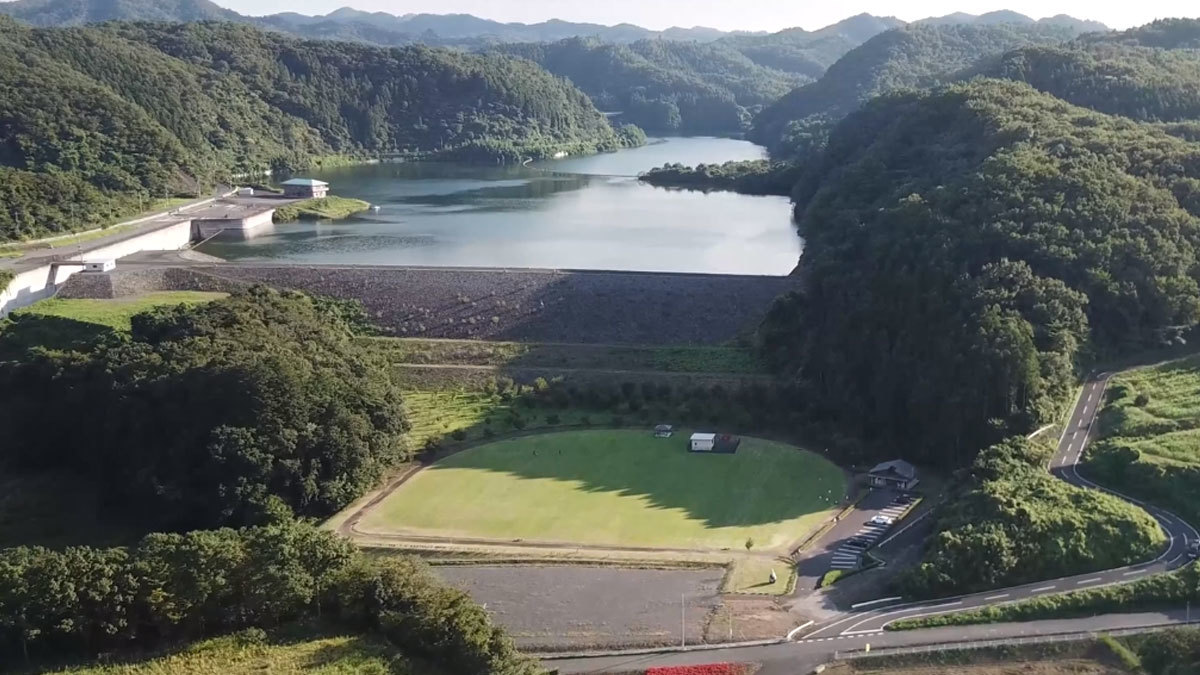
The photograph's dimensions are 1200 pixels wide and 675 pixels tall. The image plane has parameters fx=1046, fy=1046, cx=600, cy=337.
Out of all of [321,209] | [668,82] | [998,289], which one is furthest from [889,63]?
[998,289]

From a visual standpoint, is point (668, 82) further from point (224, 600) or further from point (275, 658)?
point (275, 658)

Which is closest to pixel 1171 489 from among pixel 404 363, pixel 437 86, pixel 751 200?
pixel 404 363

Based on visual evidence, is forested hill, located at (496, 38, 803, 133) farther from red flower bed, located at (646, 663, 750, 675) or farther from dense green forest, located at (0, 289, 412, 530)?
red flower bed, located at (646, 663, 750, 675)

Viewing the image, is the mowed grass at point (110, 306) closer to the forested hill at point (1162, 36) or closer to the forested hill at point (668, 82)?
the forested hill at point (1162, 36)

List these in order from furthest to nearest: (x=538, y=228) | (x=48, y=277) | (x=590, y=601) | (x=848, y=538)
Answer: (x=538, y=228) < (x=48, y=277) < (x=848, y=538) < (x=590, y=601)

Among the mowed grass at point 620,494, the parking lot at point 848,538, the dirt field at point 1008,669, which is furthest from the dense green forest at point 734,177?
the dirt field at point 1008,669

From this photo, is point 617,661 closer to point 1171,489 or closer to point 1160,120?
point 1171,489

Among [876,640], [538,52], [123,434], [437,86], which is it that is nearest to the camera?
[876,640]
